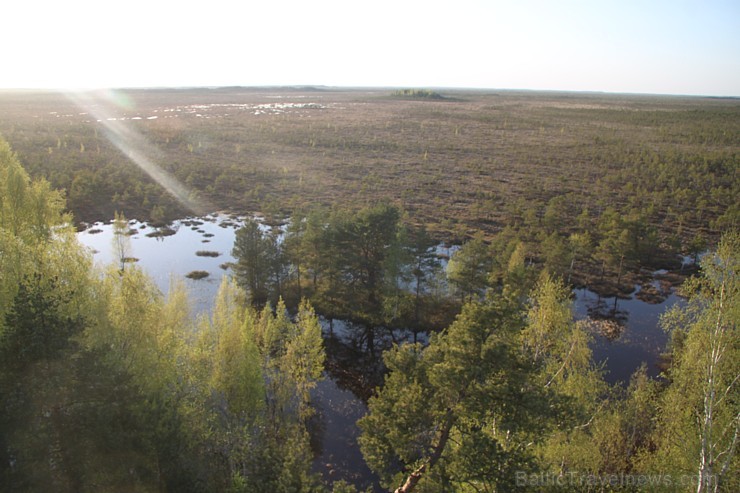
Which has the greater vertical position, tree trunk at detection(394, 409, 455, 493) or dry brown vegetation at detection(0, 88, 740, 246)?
dry brown vegetation at detection(0, 88, 740, 246)

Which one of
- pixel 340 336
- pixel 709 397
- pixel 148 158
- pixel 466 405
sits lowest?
pixel 340 336

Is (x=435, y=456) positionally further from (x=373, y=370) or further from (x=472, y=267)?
(x=472, y=267)

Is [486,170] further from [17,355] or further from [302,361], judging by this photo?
[17,355]

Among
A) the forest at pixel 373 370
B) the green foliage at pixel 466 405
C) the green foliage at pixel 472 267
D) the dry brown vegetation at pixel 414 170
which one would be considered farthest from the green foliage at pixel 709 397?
the dry brown vegetation at pixel 414 170

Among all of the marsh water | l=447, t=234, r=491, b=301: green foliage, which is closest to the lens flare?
the marsh water

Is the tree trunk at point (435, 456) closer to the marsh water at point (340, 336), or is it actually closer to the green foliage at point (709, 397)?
the marsh water at point (340, 336)

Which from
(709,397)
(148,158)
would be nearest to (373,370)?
(709,397)

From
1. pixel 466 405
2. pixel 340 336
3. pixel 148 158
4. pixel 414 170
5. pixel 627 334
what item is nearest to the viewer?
pixel 466 405

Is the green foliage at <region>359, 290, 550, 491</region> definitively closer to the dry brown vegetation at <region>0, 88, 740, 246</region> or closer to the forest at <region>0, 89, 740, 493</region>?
the forest at <region>0, 89, 740, 493</region>

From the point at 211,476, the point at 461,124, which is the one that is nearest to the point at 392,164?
the point at 461,124
